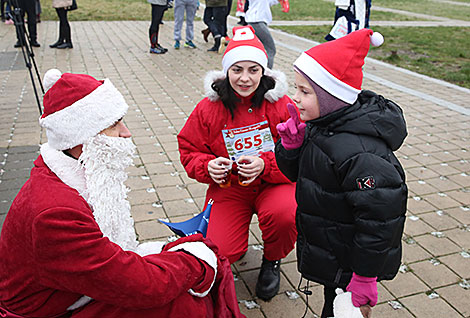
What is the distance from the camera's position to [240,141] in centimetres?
286

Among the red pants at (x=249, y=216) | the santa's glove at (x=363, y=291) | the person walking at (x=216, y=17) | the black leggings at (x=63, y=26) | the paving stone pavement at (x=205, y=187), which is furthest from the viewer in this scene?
the person walking at (x=216, y=17)

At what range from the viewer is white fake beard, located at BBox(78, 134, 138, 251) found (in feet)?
5.83

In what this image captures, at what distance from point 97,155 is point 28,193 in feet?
0.97

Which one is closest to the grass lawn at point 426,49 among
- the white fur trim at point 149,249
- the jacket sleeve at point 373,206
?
the jacket sleeve at point 373,206

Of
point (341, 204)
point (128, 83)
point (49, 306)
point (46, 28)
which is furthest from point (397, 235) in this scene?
point (46, 28)

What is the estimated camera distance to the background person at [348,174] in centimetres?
178

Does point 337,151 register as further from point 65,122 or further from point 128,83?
point 128,83

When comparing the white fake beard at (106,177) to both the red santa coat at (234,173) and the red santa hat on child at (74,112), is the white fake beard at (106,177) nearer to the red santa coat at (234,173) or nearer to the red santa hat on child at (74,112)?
the red santa hat on child at (74,112)

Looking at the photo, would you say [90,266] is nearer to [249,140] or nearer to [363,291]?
[363,291]

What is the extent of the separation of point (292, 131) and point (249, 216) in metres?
0.92

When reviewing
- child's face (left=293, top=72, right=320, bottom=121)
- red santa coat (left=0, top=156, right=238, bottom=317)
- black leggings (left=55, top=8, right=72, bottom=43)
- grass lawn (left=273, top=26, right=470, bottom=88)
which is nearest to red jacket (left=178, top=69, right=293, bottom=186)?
child's face (left=293, top=72, right=320, bottom=121)

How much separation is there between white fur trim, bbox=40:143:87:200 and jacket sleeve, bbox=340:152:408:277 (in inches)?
43.9

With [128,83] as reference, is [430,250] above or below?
above

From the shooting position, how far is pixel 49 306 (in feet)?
5.53
